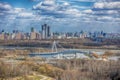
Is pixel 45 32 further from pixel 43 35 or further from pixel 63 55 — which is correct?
pixel 63 55

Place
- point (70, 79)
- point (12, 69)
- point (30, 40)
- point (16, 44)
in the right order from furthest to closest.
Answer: point (30, 40)
point (16, 44)
point (12, 69)
point (70, 79)

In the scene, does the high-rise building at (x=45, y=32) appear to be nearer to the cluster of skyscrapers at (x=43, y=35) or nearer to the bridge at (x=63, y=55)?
the cluster of skyscrapers at (x=43, y=35)

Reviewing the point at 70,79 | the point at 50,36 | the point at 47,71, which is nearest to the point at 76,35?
the point at 50,36

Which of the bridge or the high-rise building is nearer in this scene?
the bridge

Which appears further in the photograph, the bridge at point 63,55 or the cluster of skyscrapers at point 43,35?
the cluster of skyscrapers at point 43,35

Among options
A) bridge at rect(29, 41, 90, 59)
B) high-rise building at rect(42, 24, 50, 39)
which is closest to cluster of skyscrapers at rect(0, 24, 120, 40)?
high-rise building at rect(42, 24, 50, 39)

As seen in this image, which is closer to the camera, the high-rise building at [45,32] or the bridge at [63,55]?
the bridge at [63,55]

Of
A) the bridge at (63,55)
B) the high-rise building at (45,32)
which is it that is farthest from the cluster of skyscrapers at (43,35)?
the bridge at (63,55)

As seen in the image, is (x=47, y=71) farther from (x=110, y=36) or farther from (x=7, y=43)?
(x=110, y=36)

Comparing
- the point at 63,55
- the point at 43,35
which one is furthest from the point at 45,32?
the point at 63,55

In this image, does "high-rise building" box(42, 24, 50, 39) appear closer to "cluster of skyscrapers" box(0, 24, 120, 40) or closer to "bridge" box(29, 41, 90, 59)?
"cluster of skyscrapers" box(0, 24, 120, 40)

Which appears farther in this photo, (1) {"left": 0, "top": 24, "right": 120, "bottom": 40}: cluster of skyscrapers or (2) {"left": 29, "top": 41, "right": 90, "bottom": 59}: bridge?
(1) {"left": 0, "top": 24, "right": 120, "bottom": 40}: cluster of skyscrapers
